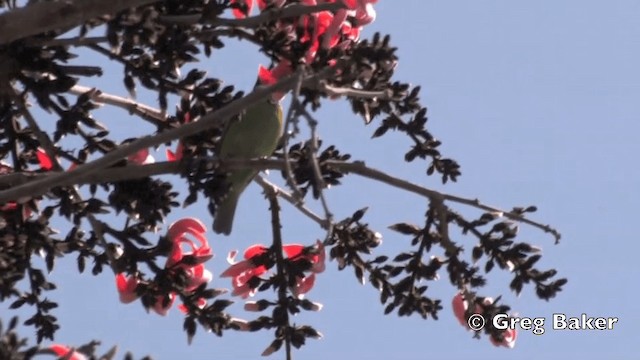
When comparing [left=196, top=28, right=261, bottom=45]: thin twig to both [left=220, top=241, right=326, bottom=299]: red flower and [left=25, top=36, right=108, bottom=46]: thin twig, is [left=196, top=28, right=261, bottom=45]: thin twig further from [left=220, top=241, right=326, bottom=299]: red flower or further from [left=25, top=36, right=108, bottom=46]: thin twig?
[left=220, top=241, right=326, bottom=299]: red flower

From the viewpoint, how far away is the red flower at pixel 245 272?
4.64 m

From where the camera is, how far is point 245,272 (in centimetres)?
467

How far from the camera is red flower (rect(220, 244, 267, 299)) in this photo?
4637 millimetres

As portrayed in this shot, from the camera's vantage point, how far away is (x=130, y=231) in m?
4.23

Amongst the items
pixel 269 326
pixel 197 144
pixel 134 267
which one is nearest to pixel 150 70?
pixel 197 144

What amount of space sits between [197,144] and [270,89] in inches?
58.5

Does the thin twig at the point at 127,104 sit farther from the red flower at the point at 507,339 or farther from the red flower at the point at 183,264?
the red flower at the point at 507,339
